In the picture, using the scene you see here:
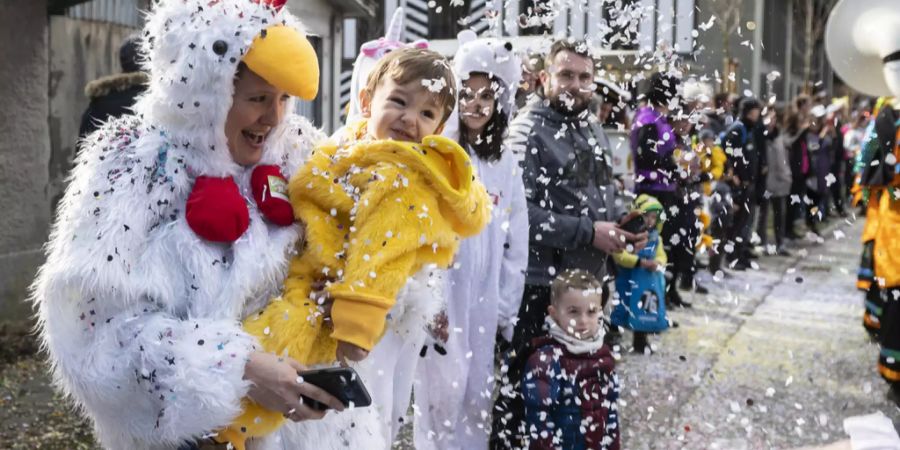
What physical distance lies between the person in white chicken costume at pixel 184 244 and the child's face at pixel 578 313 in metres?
1.93

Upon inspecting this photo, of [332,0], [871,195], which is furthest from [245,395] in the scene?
[332,0]

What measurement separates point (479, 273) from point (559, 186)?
23.3 inches

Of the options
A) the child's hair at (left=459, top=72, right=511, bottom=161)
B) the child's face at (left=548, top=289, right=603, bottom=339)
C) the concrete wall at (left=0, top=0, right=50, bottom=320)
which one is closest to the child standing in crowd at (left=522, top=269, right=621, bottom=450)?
the child's face at (left=548, top=289, right=603, bottom=339)

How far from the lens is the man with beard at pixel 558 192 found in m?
4.30

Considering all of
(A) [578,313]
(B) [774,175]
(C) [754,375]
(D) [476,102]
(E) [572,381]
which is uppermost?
(D) [476,102]

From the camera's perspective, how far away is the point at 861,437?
6.52ft

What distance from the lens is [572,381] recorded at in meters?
3.99

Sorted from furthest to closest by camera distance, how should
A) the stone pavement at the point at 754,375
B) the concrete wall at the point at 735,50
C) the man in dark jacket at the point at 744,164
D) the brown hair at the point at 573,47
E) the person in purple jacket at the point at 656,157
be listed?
the concrete wall at the point at 735,50
the man in dark jacket at the point at 744,164
the person in purple jacket at the point at 656,157
the stone pavement at the point at 754,375
the brown hair at the point at 573,47

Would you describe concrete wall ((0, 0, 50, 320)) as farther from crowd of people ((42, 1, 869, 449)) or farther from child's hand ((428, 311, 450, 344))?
crowd of people ((42, 1, 869, 449))

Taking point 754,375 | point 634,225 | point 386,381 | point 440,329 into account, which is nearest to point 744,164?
point 754,375

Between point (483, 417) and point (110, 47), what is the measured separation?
15.7 ft

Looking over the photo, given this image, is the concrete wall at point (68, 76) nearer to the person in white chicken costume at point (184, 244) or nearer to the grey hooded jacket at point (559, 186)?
the grey hooded jacket at point (559, 186)

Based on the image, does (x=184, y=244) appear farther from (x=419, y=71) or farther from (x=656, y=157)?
(x=656, y=157)

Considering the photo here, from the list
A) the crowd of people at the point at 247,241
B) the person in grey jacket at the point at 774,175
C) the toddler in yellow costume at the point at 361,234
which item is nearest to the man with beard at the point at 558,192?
the crowd of people at the point at 247,241
